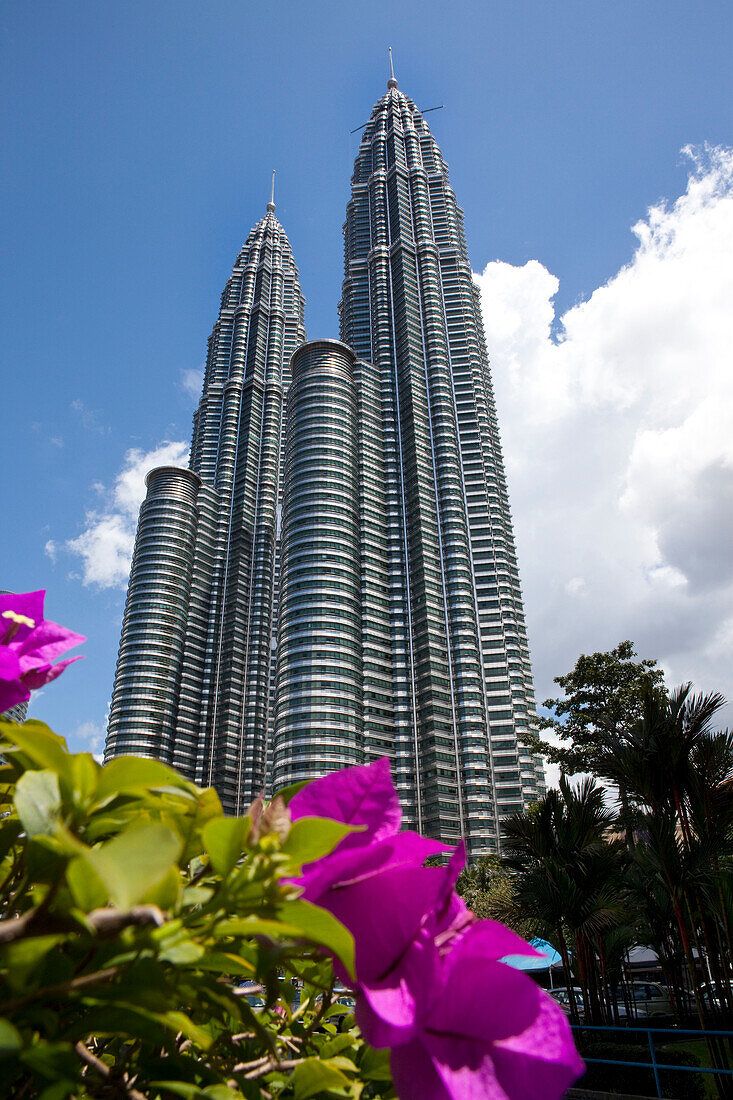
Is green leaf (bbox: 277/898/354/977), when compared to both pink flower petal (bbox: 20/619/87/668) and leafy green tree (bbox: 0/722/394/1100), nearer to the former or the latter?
leafy green tree (bbox: 0/722/394/1100)

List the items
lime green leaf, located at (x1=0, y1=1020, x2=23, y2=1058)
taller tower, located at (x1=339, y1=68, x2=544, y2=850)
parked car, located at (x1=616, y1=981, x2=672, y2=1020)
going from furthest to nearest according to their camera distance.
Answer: taller tower, located at (x1=339, y1=68, x2=544, y2=850) → parked car, located at (x1=616, y1=981, x2=672, y2=1020) → lime green leaf, located at (x1=0, y1=1020, x2=23, y2=1058)

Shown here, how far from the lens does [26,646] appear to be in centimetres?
63

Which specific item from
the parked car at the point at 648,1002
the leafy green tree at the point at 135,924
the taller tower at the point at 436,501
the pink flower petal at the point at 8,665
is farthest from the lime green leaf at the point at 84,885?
the taller tower at the point at 436,501

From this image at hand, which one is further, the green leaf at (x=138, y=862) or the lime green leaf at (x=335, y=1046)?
the lime green leaf at (x=335, y=1046)

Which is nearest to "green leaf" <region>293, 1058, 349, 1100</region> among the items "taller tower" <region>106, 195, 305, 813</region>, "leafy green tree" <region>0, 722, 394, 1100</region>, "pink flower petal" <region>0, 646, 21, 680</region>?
"leafy green tree" <region>0, 722, 394, 1100</region>

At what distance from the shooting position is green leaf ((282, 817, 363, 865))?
453mm

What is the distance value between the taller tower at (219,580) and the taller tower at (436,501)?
57.0ft

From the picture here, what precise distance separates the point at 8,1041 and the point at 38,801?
0.16 m

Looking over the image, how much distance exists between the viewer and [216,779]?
7450 centimetres

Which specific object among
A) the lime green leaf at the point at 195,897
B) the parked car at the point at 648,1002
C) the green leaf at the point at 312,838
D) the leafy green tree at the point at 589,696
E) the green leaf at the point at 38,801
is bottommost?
the parked car at the point at 648,1002

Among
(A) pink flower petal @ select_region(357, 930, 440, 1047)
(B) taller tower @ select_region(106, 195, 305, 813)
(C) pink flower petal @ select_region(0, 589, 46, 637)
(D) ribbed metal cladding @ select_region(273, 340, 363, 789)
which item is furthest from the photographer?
(B) taller tower @ select_region(106, 195, 305, 813)

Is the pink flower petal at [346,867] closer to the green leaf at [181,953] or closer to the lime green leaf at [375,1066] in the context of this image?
the green leaf at [181,953]

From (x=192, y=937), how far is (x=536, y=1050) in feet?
0.83

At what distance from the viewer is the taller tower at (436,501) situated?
62125 mm
